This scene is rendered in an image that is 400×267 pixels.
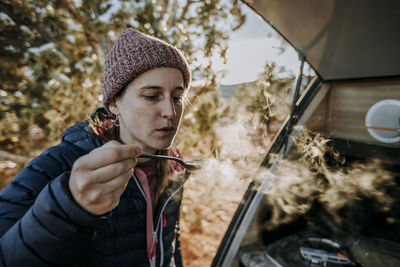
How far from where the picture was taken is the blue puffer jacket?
0.81 meters

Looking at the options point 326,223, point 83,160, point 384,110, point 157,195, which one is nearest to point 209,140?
point 157,195

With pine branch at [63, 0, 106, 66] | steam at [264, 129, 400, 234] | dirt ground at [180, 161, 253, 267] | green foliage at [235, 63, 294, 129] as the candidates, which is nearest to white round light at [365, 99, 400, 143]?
steam at [264, 129, 400, 234]

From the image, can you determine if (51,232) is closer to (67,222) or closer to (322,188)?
(67,222)

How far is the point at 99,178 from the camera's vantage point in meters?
0.78

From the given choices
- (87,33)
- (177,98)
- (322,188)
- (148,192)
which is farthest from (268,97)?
(87,33)

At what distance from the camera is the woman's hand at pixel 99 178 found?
30.7 inches

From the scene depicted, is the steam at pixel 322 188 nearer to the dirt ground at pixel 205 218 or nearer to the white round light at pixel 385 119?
the white round light at pixel 385 119

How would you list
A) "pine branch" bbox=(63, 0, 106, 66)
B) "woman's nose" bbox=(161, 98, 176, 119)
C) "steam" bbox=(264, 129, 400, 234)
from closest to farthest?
"woman's nose" bbox=(161, 98, 176, 119)
"steam" bbox=(264, 129, 400, 234)
"pine branch" bbox=(63, 0, 106, 66)

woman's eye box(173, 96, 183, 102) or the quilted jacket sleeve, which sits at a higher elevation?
woman's eye box(173, 96, 183, 102)

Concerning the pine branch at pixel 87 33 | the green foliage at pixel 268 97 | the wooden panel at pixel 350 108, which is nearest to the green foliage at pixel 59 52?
the pine branch at pixel 87 33

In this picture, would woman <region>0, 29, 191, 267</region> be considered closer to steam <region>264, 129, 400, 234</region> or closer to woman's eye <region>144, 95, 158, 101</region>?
woman's eye <region>144, 95, 158, 101</region>

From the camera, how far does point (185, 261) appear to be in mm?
4027

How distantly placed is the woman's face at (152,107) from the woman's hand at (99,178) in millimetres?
528

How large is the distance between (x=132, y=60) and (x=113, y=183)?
0.93 m
